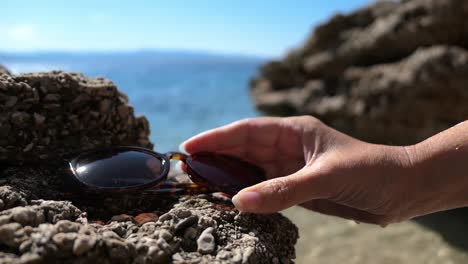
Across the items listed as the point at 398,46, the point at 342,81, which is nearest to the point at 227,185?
the point at 398,46

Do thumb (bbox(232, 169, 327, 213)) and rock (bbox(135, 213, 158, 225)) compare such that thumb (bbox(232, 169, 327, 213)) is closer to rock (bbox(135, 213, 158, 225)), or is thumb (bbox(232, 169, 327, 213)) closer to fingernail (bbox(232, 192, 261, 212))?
fingernail (bbox(232, 192, 261, 212))

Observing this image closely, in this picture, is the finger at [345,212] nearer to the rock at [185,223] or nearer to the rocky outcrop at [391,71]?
the rock at [185,223]

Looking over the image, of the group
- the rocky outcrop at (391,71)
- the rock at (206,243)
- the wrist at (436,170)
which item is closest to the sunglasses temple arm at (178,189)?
the rock at (206,243)

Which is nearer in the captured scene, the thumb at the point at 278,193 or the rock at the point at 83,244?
the rock at the point at 83,244

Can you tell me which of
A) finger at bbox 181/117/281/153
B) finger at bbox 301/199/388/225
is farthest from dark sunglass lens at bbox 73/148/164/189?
finger at bbox 301/199/388/225

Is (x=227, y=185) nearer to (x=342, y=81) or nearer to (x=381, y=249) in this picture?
(x=381, y=249)

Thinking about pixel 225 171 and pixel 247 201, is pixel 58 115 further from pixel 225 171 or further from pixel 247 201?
pixel 247 201

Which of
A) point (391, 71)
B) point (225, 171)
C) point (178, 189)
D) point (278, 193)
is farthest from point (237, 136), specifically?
point (391, 71)
